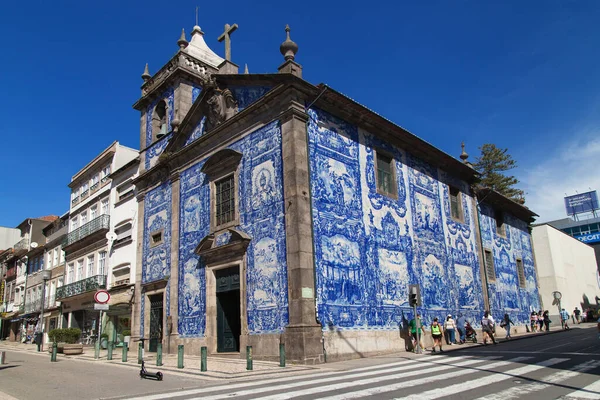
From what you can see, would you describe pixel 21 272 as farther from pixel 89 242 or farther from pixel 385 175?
pixel 385 175

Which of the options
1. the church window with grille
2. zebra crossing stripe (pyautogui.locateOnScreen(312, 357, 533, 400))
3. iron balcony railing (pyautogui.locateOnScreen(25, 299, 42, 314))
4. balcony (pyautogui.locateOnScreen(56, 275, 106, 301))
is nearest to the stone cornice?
the church window with grille

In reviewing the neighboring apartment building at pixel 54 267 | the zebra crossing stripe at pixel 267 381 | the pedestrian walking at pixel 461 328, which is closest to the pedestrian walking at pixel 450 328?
the pedestrian walking at pixel 461 328

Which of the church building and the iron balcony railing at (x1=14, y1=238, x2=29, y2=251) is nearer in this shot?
the church building

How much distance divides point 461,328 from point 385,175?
7.22m

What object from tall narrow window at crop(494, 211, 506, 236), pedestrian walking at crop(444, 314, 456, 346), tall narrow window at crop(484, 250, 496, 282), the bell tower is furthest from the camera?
tall narrow window at crop(494, 211, 506, 236)

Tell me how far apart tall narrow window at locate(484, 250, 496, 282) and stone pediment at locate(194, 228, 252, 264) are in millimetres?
13984

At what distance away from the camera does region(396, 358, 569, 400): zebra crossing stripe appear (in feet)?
23.0

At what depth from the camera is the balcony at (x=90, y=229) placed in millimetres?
A: 25580

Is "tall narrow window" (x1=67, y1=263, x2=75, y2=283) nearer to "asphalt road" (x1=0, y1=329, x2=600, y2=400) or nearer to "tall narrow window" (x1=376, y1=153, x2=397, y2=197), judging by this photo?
"asphalt road" (x1=0, y1=329, x2=600, y2=400)

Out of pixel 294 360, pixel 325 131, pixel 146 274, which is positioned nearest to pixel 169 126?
pixel 146 274

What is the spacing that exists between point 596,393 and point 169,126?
18780 millimetres

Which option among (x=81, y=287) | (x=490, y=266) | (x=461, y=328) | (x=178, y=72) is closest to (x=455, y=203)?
(x=490, y=266)

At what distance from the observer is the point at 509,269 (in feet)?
87.4

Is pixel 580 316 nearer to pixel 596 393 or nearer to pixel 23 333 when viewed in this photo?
pixel 596 393
